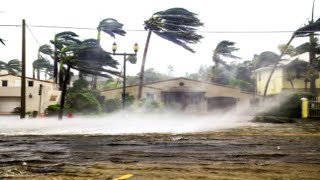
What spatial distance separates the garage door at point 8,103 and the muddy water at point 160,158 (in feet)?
114

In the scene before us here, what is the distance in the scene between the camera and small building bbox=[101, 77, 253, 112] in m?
38.2

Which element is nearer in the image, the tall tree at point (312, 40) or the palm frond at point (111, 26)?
the tall tree at point (312, 40)

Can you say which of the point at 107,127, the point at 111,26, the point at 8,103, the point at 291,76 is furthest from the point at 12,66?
the point at 107,127

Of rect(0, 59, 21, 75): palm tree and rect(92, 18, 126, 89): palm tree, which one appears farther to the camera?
rect(0, 59, 21, 75): palm tree

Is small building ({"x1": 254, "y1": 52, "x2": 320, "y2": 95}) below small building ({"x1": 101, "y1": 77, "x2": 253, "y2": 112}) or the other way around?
the other way around

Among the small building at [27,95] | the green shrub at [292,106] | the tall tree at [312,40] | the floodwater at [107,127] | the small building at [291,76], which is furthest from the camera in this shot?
the small building at [27,95]

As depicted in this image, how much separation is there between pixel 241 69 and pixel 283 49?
19440 millimetres

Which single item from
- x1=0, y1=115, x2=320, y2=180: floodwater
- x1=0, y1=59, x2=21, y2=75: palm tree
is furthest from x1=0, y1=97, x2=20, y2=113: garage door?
x1=0, y1=115, x2=320, y2=180: floodwater

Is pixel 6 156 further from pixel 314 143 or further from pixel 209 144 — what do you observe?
pixel 314 143

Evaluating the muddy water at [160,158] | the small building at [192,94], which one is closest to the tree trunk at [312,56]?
the small building at [192,94]

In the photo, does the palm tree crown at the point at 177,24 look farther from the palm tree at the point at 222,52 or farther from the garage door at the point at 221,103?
the palm tree at the point at 222,52

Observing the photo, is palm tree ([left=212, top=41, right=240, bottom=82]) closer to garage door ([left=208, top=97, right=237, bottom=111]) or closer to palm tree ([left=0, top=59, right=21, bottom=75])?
garage door ([left=208, top=97, right=237, bottom=111])

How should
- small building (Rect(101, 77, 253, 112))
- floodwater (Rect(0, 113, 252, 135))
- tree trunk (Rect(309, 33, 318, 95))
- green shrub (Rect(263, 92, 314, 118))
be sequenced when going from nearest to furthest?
floodwater (Rect(0, 113, 252, 135)) < green shrub (Rect(263, 92, 314, 118)) < tree trunk (Rect(309, 33, 318, 95)) < small building (Rect(101, 77, 253, 112))

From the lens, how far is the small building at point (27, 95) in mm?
41250
